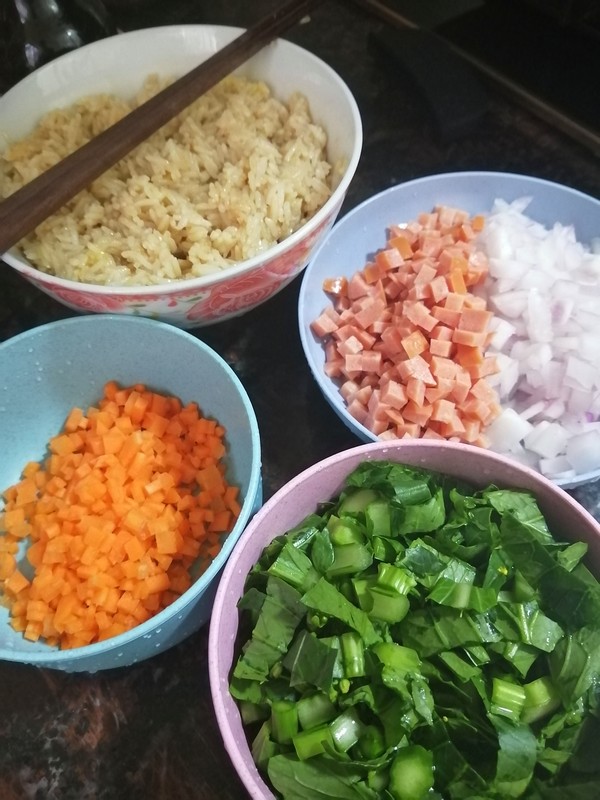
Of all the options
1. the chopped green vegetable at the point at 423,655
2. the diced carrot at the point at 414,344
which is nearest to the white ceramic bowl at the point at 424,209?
the diced carrot at the point at 414,344

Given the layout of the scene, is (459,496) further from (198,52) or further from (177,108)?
(198,52)

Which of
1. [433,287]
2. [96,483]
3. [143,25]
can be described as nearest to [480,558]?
[433,287]

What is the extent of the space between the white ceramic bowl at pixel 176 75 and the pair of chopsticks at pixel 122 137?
66mm

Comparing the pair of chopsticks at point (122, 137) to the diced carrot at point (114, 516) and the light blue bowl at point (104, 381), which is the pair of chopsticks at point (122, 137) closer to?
the light blue bowl at point (104, 381)

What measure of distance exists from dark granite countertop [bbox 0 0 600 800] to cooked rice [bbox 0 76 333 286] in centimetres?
22

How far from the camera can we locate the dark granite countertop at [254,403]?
0.91 meters

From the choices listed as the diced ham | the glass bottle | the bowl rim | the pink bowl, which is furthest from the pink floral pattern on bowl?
the glass bottle

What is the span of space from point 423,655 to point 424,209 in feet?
2.75

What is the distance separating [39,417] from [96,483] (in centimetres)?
22

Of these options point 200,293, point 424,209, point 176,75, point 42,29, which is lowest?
point 424,209

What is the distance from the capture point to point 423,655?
2.60 ft

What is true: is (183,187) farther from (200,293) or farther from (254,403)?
(254,403)

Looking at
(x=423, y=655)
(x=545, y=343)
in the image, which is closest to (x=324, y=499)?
(x=423, y=655)

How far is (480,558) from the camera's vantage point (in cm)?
86
